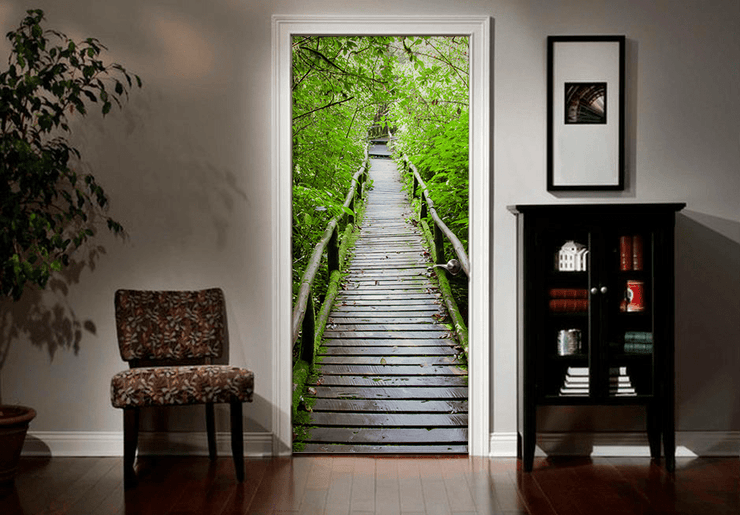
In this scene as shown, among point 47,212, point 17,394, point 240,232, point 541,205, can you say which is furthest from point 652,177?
point 17,394

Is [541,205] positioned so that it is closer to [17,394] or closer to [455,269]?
[455,269]

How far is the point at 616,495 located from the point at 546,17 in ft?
7.73

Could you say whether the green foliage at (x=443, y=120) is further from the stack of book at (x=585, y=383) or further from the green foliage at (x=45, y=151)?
the green foliage at (x=45, y=151)

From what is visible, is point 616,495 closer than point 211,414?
Yes

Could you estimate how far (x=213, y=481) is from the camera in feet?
12.2

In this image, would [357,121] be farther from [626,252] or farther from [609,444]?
[609,444]

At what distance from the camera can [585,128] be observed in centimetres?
412

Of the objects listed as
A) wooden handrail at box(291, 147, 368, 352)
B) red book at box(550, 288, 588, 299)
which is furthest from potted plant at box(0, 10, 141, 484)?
red book at box(550, 288, 588, 299)

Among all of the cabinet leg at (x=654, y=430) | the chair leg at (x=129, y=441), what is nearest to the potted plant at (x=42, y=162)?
the chair leg at (x=129, y=441)

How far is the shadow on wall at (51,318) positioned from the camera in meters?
4.20

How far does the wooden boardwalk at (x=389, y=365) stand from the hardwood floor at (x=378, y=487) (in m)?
0.62

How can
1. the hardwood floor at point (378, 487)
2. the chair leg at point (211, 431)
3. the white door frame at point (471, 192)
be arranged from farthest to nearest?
the white door frame at point (471, 192) < the chair leg at point (211, 431) < the hardwood floor at point (378, 487)

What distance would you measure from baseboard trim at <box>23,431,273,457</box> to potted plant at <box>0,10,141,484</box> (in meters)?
0.40

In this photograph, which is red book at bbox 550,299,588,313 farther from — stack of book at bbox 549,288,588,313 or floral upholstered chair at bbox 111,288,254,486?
floral upholstered chair at bbox 111,288,254,486
